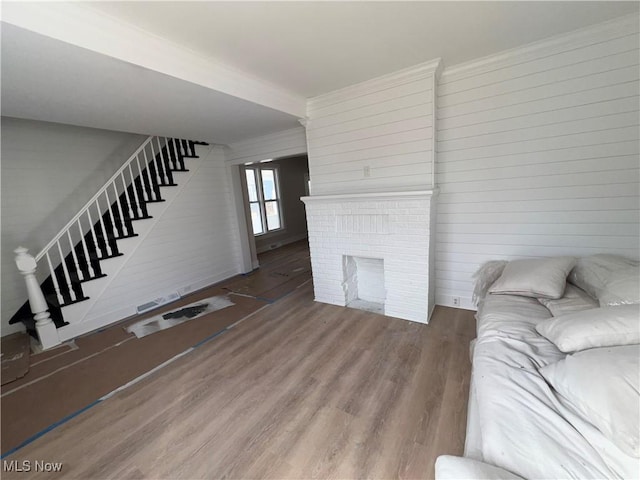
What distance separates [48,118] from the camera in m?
2.56

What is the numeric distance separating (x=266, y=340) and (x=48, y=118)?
10.1ft

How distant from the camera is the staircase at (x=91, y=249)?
2799mm

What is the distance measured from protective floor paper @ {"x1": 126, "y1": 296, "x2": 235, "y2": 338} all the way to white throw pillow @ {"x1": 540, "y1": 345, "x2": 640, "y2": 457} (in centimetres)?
340

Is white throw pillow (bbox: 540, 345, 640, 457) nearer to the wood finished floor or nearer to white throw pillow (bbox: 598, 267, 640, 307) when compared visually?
white throw pillow (bbox: 598, 267, 640, 307)

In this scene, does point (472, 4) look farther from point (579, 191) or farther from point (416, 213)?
point (579, 191)

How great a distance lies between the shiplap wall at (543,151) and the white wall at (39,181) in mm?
4742

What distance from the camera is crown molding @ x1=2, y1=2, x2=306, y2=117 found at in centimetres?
139

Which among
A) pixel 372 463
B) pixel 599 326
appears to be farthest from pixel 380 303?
pixel 599 326

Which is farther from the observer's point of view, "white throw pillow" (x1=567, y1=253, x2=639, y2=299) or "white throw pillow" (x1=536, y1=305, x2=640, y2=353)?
"white throw pillow" (x1=567, y1=253, x2=639, y2=299)

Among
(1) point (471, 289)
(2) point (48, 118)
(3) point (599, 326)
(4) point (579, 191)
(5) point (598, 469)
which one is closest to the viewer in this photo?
(5) point (598, 469)

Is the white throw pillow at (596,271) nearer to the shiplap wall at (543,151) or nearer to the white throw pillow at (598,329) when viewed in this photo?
the shiplap wall at (543,151)

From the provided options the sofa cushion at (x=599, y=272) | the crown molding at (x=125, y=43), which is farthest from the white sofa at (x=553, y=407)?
the crown molding at (x=125, y=43)

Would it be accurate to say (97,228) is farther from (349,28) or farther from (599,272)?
(599,272)

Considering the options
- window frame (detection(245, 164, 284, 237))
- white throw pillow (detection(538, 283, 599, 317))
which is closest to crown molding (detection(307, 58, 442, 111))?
white throw pillow (detection(538, 283, 599, 317))
